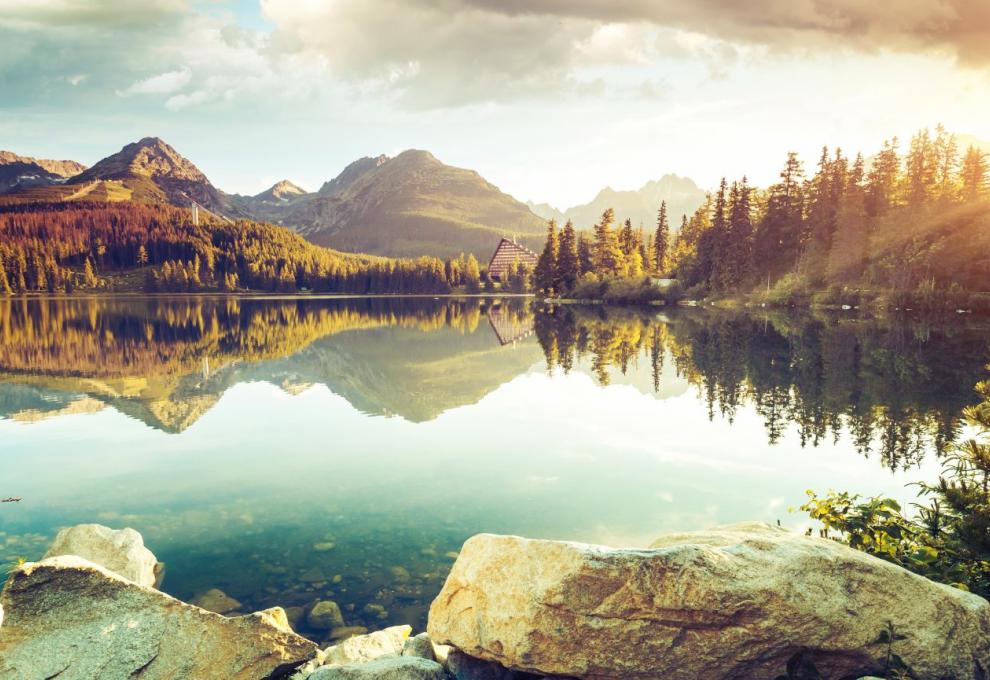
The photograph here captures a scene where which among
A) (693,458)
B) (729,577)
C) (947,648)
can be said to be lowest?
(693,458)

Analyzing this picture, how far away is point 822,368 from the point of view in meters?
34.3

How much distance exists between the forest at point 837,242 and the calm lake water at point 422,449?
42.3 m

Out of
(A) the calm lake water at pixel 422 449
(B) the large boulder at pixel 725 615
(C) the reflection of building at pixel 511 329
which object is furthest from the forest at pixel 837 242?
(B) the large boulder at pixel 725 615

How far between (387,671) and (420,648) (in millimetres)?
1228

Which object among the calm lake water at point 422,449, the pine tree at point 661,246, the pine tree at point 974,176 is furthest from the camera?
the pine tree at point 661,246

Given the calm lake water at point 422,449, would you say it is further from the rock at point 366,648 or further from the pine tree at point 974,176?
the pine tree at point 974,176

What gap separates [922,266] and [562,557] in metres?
93.7

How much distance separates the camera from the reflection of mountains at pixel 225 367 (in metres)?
29.1

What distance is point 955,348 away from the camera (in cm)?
4094

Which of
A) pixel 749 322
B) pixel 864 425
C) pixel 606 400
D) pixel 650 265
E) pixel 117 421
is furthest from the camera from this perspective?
pixel 650 265

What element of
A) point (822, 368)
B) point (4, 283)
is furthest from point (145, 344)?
point (4, 283)

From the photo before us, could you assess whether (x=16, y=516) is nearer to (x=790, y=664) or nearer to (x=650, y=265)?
(x=790, y=664)

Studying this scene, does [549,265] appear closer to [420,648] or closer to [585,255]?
[585,255]

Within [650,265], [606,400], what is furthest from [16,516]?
[650,265]
